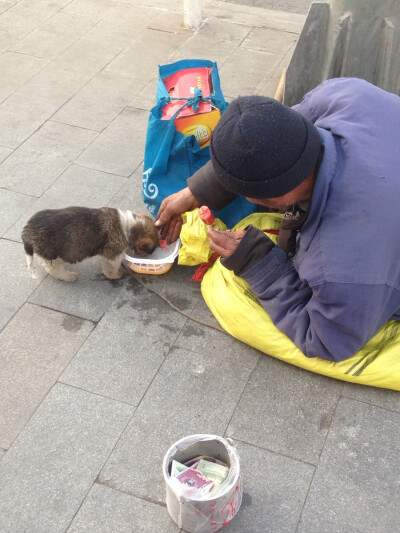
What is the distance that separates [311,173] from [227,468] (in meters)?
1.40

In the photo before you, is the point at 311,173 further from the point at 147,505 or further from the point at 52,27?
the point at 52,27

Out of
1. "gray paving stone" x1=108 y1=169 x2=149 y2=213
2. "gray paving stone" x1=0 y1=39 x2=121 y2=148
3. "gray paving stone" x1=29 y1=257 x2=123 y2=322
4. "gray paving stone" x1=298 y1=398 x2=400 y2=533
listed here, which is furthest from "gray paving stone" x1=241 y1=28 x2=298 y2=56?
"gray paving stone" x1=298 y1=398 x2=400 y2=533

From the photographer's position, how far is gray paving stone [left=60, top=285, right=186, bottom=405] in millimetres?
3520

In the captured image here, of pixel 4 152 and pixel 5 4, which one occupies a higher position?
pixel 5 4

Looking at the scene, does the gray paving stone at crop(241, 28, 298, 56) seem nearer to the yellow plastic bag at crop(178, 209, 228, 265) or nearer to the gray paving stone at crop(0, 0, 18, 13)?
the gray paving stone at crop(0, 0, 18, 13)

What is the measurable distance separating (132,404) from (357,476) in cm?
122

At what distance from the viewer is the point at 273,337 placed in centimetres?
350

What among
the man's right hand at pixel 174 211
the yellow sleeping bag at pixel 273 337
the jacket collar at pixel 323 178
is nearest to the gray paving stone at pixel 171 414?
the yellow sleeping bag at pixel 273 337

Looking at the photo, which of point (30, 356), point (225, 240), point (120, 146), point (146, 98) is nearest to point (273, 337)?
point (225, 240)

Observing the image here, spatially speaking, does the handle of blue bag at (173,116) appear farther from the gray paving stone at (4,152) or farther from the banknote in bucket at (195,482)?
the banknote in bucket at (195,482)

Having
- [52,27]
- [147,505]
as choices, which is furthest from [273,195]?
[52,27]

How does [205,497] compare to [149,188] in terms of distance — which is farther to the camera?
[149,188]

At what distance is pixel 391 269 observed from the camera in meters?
2.98

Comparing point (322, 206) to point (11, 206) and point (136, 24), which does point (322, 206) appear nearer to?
point (11, 206)
